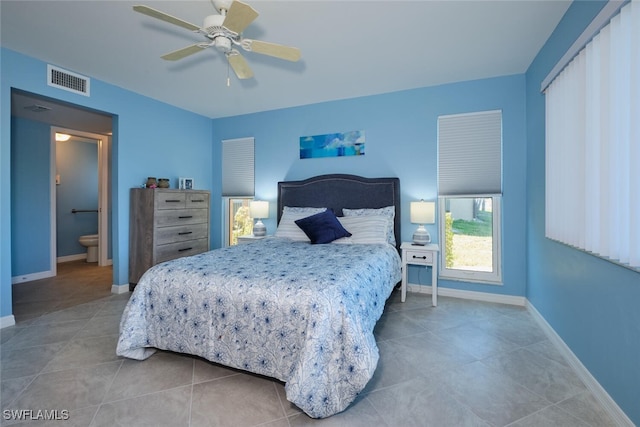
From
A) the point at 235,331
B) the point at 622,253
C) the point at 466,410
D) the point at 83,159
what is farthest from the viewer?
A: the point at 83,159

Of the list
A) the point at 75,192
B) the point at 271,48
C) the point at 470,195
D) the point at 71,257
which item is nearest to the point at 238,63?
the point at 271,48

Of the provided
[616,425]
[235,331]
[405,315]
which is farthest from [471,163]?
[235,331]

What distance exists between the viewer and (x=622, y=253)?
57.9 inches

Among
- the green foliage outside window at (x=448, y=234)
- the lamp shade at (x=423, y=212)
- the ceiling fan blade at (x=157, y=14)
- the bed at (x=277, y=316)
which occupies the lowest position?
the bed at (x=277, y=316)

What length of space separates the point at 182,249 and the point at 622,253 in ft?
14.4

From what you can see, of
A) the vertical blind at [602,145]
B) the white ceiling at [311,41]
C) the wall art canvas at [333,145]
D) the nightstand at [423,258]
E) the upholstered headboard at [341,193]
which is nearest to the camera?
the vertical blind at [602,145]

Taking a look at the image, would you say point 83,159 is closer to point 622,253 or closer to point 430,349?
point 430,349

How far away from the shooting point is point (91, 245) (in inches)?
220

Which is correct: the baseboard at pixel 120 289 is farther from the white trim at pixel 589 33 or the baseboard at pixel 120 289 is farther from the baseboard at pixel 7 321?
the white trim at pixel 589 33

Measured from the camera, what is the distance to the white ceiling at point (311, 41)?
2186mm

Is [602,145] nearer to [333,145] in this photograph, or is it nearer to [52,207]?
[333,145]

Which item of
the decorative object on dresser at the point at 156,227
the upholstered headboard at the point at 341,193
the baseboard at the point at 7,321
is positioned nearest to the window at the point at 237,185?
the upholstered headboard at the point at 341,193

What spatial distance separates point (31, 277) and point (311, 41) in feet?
17.6

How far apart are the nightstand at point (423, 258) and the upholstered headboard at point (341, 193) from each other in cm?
32
